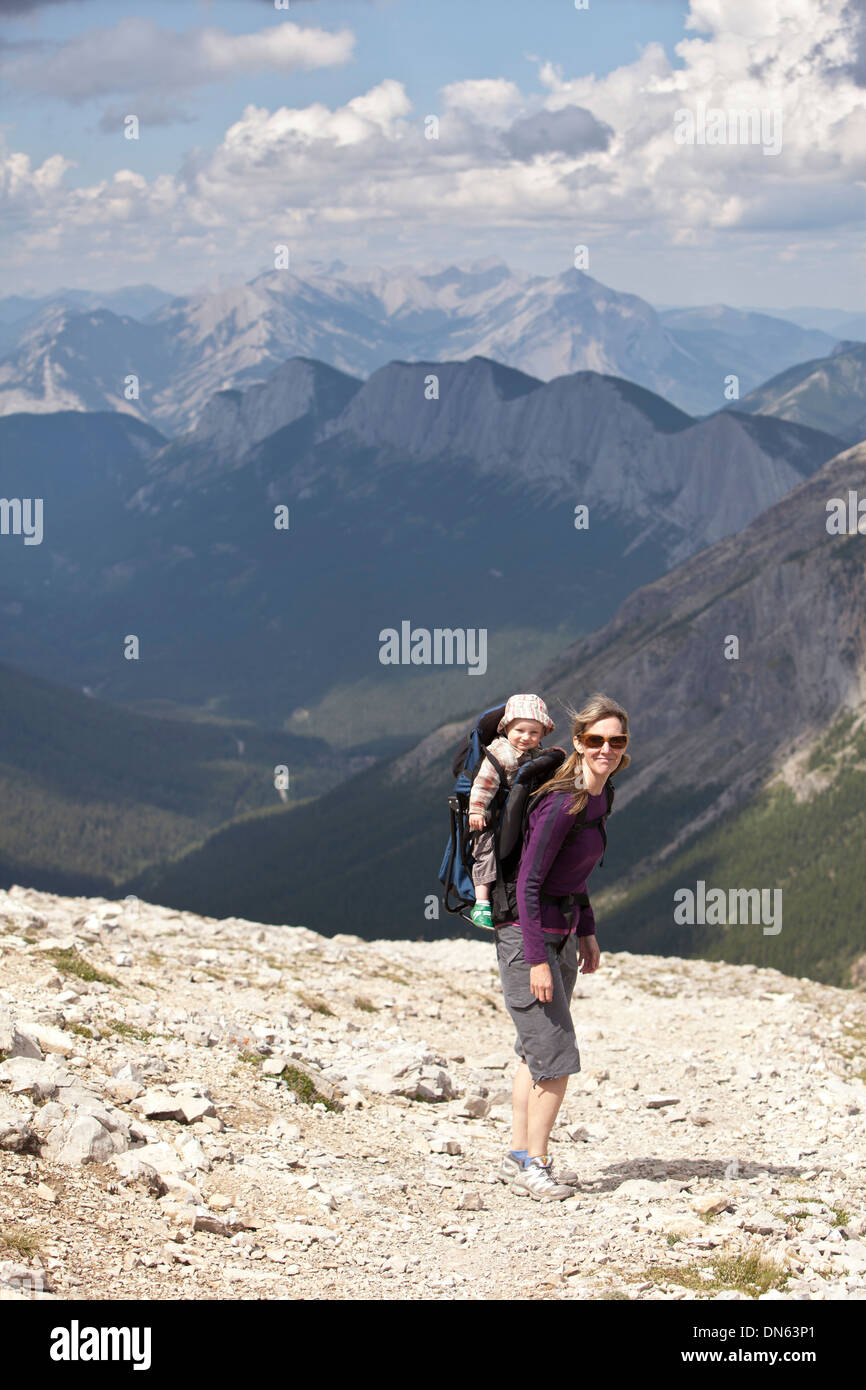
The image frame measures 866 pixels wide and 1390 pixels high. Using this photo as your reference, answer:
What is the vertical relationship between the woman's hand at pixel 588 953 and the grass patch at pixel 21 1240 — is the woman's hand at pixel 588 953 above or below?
above

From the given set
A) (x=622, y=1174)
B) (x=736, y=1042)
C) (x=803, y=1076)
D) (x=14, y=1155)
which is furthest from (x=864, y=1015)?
(x=14, y=1155)

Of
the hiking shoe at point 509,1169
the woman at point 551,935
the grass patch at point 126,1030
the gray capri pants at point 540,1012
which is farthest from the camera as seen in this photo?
the grass patch at point 126,1030

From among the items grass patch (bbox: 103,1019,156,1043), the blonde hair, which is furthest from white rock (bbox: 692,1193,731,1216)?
grass patch (bbox: 103,1019,156,1043)

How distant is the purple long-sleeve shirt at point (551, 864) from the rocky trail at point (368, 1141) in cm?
344

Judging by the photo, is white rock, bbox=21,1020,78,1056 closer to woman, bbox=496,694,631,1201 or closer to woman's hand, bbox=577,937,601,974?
woman, bbox=496,694,631,1201

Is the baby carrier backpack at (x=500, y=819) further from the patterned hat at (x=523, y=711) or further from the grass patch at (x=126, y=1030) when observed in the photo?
the grass patch at (x=126, y=1030)

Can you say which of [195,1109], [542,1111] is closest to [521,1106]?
[542,1111]

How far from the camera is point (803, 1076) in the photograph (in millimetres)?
25516

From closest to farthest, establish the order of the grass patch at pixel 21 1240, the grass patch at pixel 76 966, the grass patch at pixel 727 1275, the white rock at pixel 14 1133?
the grass patch at pixel 21 1240
the grass patch at pixel 727 1275
the white rock at pixel 14 1133
the grass patch at pixel 76 966

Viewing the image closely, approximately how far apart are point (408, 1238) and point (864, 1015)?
2177 cm

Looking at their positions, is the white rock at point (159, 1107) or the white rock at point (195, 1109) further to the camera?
the white rock at point (195, 1109)

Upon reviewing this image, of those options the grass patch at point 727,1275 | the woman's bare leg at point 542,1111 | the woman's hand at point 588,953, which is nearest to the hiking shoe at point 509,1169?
the woman's bare leg at point 542,1111

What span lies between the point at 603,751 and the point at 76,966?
11827 millimetres

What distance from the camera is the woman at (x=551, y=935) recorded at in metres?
15.4
